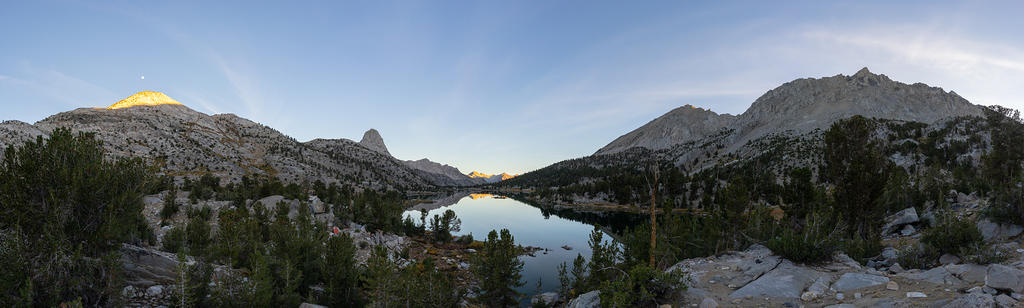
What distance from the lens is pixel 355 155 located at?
174 metres

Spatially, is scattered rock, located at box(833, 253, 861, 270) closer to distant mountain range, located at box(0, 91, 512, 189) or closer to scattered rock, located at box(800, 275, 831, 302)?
scattered rock, located at box(800, 275, 831, 302)

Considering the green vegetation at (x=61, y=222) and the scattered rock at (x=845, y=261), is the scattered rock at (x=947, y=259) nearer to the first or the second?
the scattered rock at (x=845, y=261)

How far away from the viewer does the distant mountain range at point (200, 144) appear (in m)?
75.0

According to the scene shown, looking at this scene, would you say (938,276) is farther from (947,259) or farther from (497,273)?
(497,273)

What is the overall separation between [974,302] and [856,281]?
358 cm

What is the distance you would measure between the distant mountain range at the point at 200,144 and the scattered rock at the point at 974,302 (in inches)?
2772

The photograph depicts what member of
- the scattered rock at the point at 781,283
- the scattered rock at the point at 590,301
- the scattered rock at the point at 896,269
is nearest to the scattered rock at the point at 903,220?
the scattered rock at the point at 896,269

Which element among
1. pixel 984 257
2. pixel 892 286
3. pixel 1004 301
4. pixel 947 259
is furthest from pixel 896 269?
pixel 1004 301

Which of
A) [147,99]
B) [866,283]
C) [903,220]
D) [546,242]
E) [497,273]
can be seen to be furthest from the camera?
[147,99]

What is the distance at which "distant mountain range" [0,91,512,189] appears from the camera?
75.0m

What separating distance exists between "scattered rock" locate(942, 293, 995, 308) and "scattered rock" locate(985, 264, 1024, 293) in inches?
45.7

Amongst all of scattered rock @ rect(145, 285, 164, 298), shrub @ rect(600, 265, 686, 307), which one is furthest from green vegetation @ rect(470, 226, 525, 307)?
scattered rock @ rect(145, 285, 164, 298)

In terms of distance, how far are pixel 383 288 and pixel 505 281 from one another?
7474mm

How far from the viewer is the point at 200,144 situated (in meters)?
101
